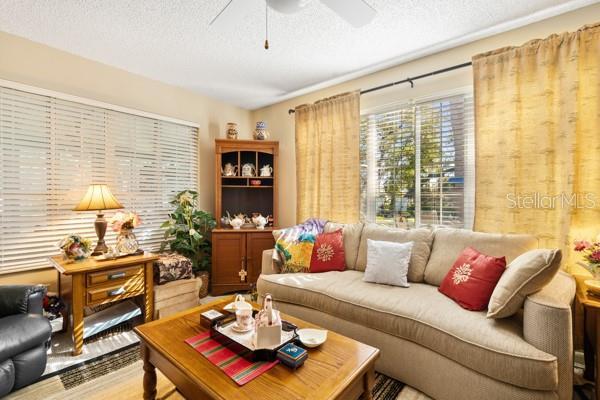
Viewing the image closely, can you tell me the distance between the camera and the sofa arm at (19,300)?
178 cm

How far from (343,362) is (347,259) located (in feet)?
5.06

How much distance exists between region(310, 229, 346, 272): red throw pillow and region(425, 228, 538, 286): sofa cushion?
794mm

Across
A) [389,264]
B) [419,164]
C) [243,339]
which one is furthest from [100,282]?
[419,164]

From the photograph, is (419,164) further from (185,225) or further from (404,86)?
(185,225)

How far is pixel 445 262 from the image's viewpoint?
2189 millimetres

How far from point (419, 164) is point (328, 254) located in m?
1.30

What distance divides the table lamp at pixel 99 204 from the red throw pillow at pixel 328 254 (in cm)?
195

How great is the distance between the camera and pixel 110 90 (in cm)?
293

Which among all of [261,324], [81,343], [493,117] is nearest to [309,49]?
[493,117]

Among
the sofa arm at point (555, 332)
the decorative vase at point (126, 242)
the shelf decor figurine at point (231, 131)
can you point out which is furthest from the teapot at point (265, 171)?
the sofa arm at point (555, 332)

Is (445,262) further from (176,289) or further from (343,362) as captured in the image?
(176,289)

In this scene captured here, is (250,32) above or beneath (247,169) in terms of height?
above

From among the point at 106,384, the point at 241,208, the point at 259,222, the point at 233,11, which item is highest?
the point at 233,11

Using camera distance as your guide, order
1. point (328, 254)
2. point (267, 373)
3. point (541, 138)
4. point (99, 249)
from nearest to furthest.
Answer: point (267, 373)
point (541, 138)
point (99, 249)
point (328, 254)
